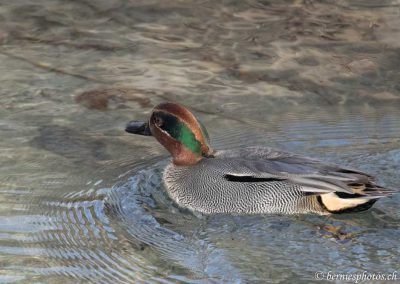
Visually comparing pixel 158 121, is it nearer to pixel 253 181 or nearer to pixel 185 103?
pixel 253 181

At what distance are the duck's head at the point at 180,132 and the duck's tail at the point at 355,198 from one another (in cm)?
97

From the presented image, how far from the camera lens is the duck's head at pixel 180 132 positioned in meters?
6.14

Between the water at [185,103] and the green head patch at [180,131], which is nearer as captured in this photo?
the water at [185,103]

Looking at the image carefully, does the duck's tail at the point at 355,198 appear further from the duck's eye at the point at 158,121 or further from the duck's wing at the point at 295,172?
the duck's eye at the point at 158,121

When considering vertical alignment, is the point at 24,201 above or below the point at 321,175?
below

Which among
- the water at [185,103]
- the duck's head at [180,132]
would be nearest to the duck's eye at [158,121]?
the duck's head at [180,132]

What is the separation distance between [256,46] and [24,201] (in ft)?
12.0

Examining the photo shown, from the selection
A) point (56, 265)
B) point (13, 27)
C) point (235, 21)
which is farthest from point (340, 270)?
point (13, 27)

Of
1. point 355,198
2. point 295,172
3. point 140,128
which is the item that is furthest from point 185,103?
point 355,198

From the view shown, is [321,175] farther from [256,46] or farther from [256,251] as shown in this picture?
[256,46]

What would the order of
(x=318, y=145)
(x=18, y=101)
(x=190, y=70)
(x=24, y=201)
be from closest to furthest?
1. (x=24, y=201)
2. (x=318, y=145)
3. (x=18, y=101)
4. (x=190, y=70)

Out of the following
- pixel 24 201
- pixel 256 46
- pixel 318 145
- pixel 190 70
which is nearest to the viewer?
pixel 24 201

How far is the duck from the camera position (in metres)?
5.59

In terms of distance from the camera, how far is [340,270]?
15.9ft
